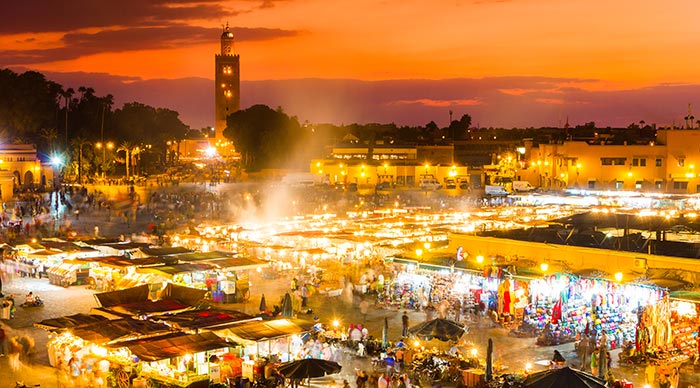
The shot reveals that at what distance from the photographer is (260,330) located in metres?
17.1

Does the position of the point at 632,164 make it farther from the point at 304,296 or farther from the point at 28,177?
the point at 28,177

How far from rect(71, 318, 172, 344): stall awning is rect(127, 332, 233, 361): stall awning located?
59cm

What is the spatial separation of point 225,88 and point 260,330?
116 m

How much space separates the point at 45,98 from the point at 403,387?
245ft

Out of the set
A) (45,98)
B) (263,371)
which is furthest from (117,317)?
(45,98)

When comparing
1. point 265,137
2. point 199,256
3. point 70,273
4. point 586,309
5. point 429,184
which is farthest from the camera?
point 265,137

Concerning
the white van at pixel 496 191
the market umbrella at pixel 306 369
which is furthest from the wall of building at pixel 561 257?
the white van at pixel 496 191

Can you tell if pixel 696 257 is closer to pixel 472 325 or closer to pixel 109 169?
pixel 472 325

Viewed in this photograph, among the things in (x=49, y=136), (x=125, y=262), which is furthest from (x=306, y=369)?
(x=49, y=136)

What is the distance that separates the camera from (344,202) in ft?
202

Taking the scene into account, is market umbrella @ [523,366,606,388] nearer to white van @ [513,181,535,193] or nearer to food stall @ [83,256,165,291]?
food stall @ [83,256,165,291]

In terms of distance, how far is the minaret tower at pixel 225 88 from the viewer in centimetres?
12962

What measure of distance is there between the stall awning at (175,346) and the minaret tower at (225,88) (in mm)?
114354

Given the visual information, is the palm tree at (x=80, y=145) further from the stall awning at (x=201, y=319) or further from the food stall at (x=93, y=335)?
the stall awning at (x=201, y=319)
